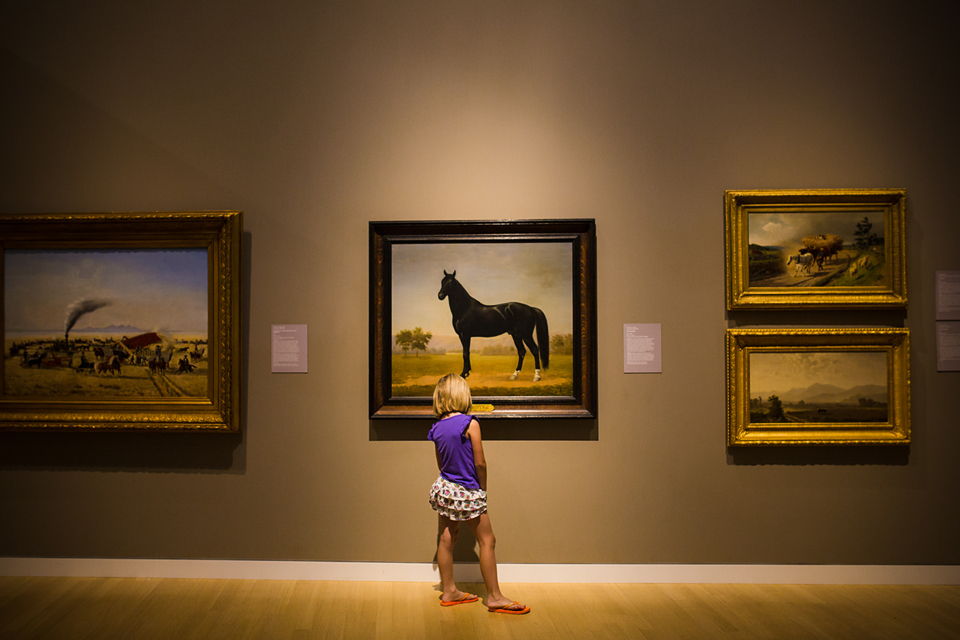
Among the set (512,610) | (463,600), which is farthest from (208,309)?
(512,610)

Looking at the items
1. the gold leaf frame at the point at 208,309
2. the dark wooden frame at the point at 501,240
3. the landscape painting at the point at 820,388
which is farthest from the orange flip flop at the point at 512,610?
the gold leaf frame at the point at 208,309

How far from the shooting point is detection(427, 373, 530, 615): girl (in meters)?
3.95

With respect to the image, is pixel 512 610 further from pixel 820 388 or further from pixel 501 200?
pixel 501 200

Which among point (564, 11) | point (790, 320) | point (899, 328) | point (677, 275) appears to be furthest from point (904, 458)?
point (564, 11)

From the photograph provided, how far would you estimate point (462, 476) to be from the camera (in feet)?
13.1

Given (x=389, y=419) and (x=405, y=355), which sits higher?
(x=405, y=355)

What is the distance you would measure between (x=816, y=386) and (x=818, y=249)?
108 centimetres

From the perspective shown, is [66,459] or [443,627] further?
[66,459]

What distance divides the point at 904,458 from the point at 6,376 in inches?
284

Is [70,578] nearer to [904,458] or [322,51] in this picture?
[322,51]

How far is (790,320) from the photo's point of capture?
4559 millimetres

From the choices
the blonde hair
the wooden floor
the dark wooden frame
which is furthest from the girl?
the dark wooden frame

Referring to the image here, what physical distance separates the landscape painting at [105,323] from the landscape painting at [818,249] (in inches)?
175

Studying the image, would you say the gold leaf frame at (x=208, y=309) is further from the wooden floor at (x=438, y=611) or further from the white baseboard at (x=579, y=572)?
the wooden floor at (x=438, y=611)
